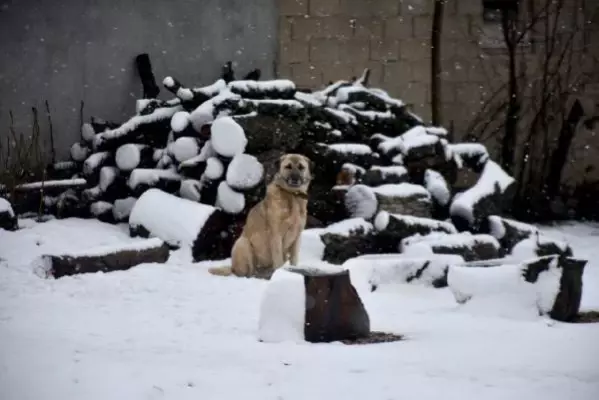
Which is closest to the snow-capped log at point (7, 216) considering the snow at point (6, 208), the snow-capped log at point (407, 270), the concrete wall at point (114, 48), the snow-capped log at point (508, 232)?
the snow at point (6, 208)

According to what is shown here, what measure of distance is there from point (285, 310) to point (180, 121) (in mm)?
2644

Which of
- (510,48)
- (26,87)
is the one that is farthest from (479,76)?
(26,87)

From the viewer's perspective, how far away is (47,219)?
180 inches

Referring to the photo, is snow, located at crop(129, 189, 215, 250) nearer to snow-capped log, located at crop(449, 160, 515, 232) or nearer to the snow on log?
the snow on log

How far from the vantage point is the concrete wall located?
4672 mm

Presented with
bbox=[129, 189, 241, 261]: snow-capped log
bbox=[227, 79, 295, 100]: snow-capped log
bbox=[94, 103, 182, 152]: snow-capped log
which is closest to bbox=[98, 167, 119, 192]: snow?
bbox=[94, 103, 182, 152]: snow-capped log

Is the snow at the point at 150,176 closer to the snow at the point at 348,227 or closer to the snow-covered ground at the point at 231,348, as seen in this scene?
the snow at the point at 348,227

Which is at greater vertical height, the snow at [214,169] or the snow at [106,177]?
the snow at [214,169]

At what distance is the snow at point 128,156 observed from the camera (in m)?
5.25

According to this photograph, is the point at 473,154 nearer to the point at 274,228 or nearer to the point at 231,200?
the point at 231,200

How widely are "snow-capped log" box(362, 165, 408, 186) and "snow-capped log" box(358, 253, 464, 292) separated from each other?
3.83 feet

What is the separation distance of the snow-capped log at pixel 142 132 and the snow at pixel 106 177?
173 millimetres

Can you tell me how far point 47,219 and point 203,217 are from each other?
87cm

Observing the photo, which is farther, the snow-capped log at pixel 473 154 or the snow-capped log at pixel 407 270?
the snow-capped log at pixel 473 154
